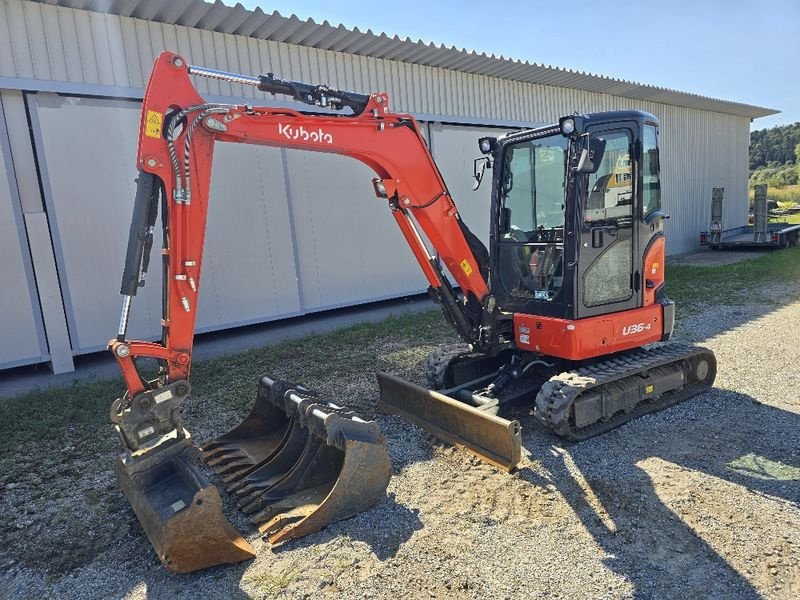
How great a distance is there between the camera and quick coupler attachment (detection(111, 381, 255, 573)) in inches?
121

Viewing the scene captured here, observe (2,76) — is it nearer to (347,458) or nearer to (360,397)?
(360,397)

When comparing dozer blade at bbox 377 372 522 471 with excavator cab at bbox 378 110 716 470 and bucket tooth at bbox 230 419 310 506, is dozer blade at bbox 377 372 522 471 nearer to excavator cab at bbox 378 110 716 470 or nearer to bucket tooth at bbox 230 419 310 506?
excavator cab at bbox 378 110 716 470

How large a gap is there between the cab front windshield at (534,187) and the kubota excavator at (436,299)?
2cm

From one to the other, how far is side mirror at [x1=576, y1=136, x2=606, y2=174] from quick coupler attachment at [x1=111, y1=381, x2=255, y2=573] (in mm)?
3322

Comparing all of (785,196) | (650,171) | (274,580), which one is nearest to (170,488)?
(274,580)

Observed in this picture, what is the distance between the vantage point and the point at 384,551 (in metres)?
3.33

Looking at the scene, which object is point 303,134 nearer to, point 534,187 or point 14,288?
point 534,187

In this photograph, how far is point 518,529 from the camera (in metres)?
3.50

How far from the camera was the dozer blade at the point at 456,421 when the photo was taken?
13.4ft

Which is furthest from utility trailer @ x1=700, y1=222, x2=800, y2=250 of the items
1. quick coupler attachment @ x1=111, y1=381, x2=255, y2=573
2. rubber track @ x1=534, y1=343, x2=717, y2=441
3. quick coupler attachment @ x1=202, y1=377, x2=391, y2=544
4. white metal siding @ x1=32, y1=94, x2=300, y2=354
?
quick coupler attachment @ x1=111, y1=381, x2=255, y2=573

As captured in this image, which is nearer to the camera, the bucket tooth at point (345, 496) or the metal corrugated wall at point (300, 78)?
the bucket tooth at point (345, 496)

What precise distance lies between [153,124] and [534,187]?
128 inches

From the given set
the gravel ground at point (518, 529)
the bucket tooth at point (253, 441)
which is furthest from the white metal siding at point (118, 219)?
the bucket tooth at point (253, 441)

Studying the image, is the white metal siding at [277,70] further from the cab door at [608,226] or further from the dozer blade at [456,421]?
the cab door at [608,226]
